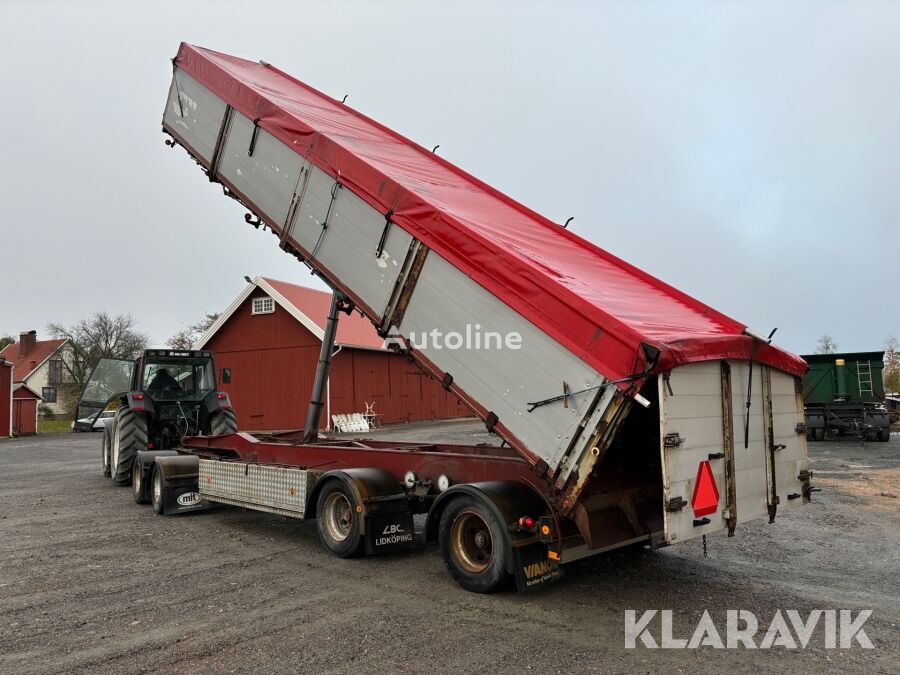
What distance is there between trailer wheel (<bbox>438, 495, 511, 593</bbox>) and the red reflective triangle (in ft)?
4.90

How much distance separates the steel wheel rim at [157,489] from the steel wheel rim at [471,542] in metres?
5.53

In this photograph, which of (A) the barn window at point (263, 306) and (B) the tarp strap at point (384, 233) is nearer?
(B) the tarp strap at point (384, 233)

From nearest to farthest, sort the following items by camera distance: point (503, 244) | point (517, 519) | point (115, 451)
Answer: point (517, 519) → point (503, 244) → point (115, 451)

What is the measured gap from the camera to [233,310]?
2733 centimetres

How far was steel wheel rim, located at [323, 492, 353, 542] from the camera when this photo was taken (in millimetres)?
6648

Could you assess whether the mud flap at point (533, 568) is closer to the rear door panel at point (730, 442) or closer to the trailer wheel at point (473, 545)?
the trailer wheel at point (473, 545)

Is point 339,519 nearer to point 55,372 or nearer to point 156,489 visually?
point 156,489

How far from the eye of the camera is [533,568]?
5.03 metres

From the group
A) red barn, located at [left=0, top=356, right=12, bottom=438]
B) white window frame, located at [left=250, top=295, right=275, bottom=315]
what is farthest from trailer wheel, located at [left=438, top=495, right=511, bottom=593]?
red barn, located at [left=0, top=356, right=12, bottom=438]

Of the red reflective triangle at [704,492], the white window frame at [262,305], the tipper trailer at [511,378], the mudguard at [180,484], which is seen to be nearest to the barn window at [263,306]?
the white window frame at [262,305]

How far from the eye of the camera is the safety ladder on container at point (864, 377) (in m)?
20.6

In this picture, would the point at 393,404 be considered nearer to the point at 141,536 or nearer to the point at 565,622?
the point at 141,536

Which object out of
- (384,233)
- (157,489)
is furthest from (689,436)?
(157,489)

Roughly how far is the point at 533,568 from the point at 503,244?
269 centimetres
